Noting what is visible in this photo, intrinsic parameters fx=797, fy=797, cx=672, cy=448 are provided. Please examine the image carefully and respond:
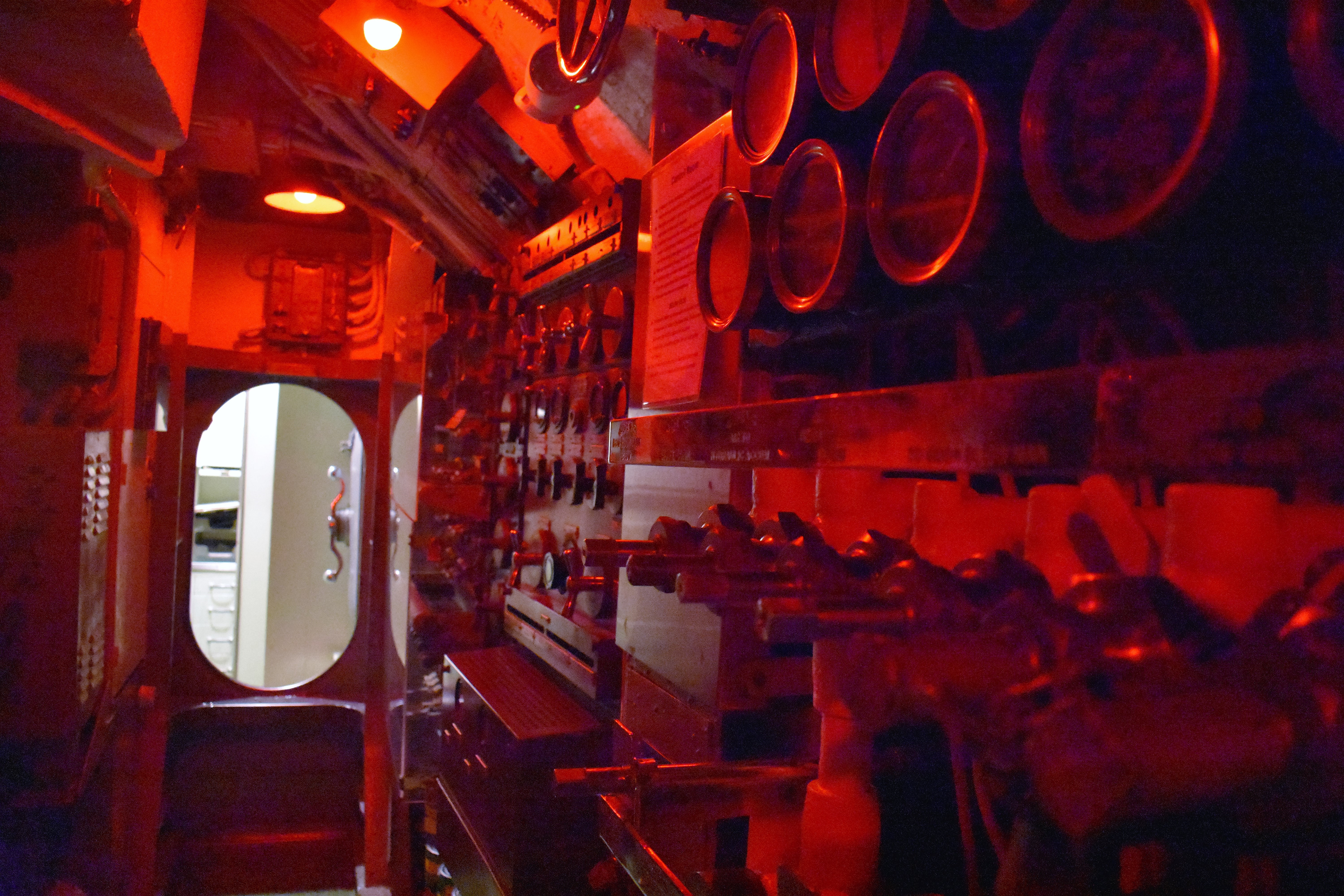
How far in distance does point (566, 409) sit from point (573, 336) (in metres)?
0.19

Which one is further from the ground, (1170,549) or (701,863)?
(1170,549)

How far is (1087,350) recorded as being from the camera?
0.62m

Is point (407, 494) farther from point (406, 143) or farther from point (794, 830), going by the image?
point (794, 830)

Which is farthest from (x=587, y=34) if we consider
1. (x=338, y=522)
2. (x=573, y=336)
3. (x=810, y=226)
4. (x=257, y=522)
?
(x=257, y=522)

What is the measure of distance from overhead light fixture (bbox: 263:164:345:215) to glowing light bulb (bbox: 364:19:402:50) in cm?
142

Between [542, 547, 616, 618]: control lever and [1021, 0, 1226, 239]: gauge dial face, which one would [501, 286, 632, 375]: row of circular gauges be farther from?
[1021, 0, 1226, 239]: gauge dial face

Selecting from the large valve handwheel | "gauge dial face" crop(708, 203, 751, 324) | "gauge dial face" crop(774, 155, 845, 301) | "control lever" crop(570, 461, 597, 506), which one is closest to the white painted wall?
"control lever" crop(570, 461, 597, 506)

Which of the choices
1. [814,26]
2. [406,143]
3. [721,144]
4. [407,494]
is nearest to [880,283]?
[814,26]

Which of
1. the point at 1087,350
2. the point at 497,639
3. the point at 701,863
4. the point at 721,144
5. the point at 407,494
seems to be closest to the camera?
the point at 1087,350

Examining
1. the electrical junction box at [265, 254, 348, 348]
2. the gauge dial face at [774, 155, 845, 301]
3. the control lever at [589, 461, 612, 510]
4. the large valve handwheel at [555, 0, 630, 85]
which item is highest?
the electrical junction box at [265, 254, 348, 348]

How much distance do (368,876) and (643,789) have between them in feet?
11.2

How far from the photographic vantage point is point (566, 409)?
80.2 inches

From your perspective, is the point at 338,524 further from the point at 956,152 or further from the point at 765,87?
the point at 956,152

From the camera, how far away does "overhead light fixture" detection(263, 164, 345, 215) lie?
12.5ft
